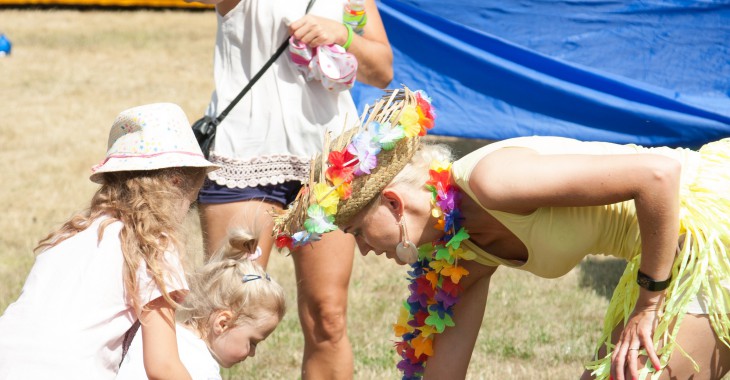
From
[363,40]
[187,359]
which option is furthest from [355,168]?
[363,40]

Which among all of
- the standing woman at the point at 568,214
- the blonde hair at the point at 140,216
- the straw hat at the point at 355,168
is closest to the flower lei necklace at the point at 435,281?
the standing woman at the point at 568,214

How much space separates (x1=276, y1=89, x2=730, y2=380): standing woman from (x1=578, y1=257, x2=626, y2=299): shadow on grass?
101 inches

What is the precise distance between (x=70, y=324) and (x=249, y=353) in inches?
30.3

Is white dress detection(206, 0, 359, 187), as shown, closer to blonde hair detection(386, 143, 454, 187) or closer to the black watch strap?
blonde hair detection(386, 143, 454, 187)

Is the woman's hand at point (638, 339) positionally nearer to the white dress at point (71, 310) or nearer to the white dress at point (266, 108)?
the white dress at point (71, 310)

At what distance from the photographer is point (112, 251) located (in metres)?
2.83

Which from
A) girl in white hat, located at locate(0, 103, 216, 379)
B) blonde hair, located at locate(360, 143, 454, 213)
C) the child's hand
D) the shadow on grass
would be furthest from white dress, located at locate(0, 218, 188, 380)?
the shadow on grass

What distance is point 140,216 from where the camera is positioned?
285cm

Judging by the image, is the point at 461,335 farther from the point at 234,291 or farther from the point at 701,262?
the point at 701,262

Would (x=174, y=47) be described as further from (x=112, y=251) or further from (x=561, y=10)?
(x=112, y=251)

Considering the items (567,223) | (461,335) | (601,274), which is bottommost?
(601,274)

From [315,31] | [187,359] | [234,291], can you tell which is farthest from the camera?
[315,31]

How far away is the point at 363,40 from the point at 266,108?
471 mm

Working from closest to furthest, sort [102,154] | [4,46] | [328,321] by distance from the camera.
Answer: [328,321], [102,154], [4,46]
